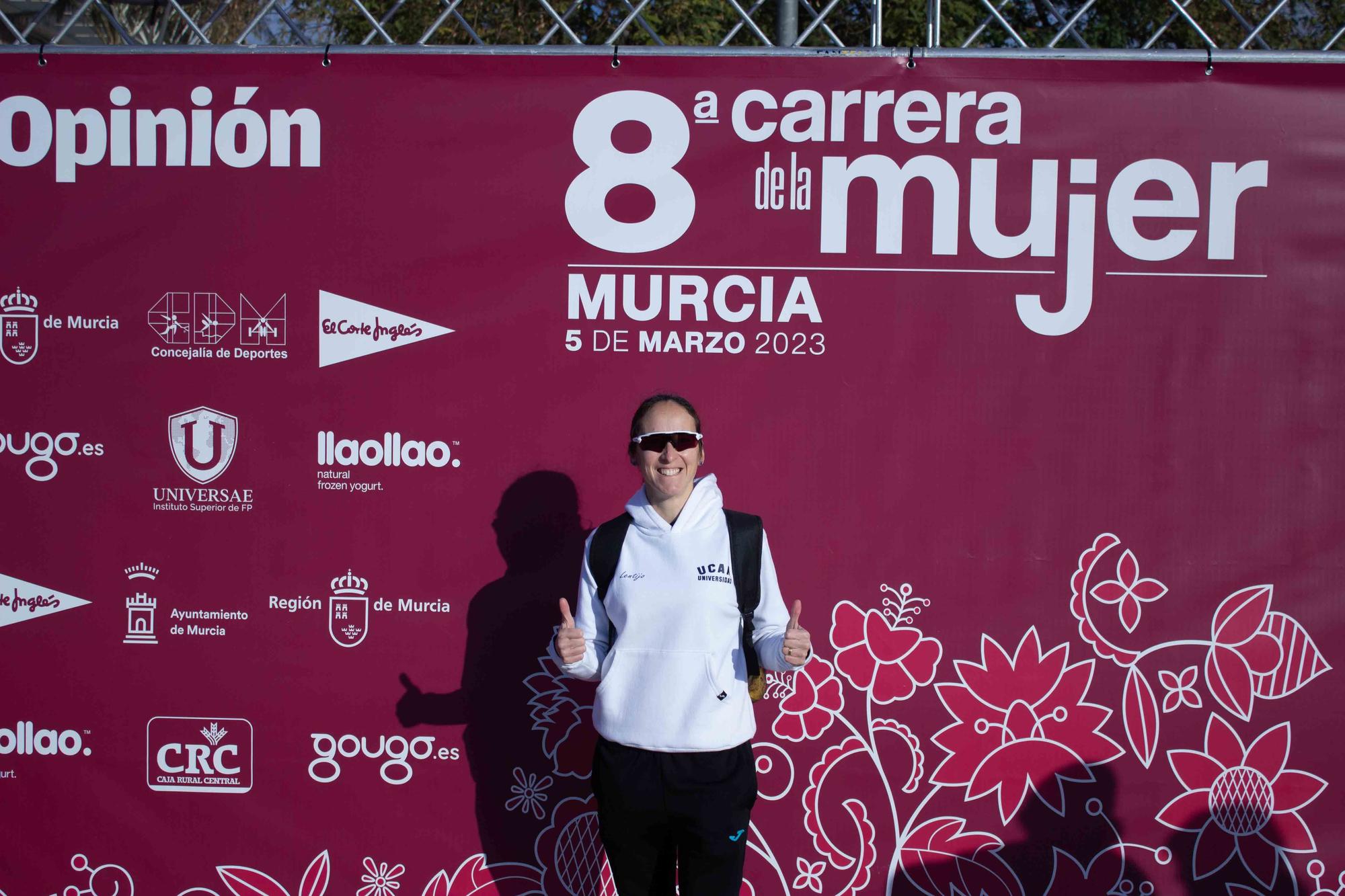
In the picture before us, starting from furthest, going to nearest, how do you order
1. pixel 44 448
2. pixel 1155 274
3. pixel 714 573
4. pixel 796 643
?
pixel 44 448
pixel 1155 274
pixel 714 573
pixel 796 643

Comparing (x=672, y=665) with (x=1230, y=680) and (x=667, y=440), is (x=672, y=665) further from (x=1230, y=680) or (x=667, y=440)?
(x=1230, y=680)

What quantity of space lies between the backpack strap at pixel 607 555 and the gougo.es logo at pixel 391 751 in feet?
2.59

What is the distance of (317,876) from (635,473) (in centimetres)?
148

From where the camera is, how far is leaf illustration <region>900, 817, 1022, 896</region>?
2791 millimetres

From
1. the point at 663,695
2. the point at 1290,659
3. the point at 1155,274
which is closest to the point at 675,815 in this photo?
the point at 663,695

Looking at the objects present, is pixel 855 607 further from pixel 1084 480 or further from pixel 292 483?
pixel 292 483

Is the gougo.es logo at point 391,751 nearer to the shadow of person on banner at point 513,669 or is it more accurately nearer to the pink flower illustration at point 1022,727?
the shadow of person on banner at point 513,669

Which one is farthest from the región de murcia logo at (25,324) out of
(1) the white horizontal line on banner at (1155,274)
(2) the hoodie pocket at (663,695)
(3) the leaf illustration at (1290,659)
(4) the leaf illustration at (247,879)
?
(3) the leaf illustration at (1290,659)

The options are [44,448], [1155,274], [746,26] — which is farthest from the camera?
[746,26]

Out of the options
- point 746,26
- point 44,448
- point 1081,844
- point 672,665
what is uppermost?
point 746,26

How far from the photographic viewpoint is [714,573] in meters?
2.29

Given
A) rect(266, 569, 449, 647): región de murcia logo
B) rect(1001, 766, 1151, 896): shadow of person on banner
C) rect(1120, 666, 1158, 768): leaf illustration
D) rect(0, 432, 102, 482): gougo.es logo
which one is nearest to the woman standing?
rect(266, 569, 449, 647): región de murcia logo

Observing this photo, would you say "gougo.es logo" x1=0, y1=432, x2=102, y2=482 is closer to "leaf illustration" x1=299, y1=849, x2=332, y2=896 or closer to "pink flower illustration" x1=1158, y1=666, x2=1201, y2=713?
"leaf illustration" x1=299, y1=849, x2=332, y2=896

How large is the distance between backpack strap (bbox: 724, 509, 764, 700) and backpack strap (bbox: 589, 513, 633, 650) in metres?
0.26
